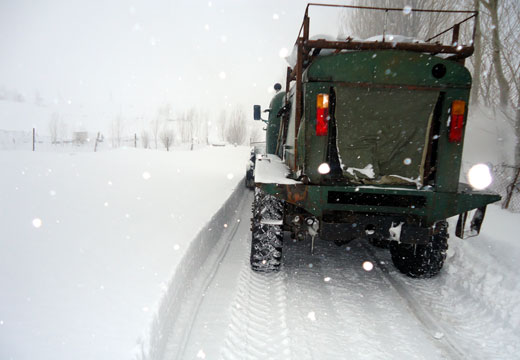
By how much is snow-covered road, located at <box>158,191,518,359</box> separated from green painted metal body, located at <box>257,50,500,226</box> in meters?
0.93

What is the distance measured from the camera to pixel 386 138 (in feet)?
11.3

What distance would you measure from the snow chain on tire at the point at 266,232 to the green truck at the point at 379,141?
25cm

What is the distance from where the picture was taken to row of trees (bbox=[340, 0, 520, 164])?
9.35 meters

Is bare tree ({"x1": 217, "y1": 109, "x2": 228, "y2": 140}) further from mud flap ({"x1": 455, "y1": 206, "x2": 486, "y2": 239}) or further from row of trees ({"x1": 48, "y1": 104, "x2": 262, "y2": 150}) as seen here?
mud flap ({"x1": 455, "y1": 206, "x2": 486, "y2": 239})

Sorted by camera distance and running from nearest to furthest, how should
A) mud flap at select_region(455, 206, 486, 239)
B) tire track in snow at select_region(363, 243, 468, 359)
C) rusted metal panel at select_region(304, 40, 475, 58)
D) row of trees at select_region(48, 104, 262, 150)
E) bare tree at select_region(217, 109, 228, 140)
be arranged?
tire track in snow at select_region(363, 243, 468, 359) < rusted metal panel at select_region(304, 40, 475, 58) < mud flap at select_region(455, 206, 486, 239) < row of trees at select_region(48, 104, 262, 150) < bare tree at select_region(217, 109, 228, 140)

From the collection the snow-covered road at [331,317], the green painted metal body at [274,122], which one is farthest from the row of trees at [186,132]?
the snow-covered road at [331,317]

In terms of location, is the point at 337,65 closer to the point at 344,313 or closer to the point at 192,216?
the point at 344,313

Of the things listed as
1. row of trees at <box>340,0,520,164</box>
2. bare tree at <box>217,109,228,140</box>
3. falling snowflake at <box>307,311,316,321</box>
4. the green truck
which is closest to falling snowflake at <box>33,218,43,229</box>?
the green truck

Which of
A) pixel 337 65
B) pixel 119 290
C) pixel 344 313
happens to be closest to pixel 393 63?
pixel 337 65

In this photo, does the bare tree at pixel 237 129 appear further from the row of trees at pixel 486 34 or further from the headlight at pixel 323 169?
the headlight at pixel 323 169

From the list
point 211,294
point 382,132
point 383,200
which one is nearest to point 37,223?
point 211,294

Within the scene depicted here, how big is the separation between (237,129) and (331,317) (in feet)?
131

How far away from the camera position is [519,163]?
8602 mm

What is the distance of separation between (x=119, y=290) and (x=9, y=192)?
13.7 ft
